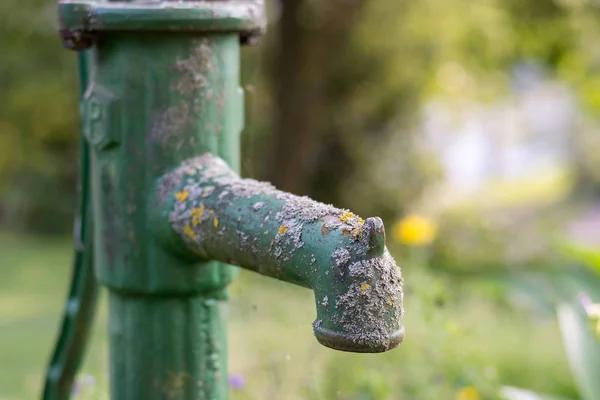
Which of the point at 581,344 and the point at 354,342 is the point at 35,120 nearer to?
the point at 581,344

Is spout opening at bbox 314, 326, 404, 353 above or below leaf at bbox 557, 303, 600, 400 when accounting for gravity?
above

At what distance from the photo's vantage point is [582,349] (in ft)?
5.50

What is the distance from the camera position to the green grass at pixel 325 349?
6.18ft

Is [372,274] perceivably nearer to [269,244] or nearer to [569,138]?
[269,244]

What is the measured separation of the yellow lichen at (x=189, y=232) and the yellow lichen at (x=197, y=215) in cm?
1

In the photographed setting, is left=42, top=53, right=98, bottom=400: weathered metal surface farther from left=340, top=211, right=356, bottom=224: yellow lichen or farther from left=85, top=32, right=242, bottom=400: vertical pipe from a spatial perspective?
left=340, top=211, right=356, bottom=224: yellow lichen

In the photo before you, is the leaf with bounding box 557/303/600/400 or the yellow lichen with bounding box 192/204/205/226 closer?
the yellow lichen with bounding box 192/204/205/226

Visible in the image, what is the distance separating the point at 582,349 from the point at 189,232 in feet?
3.65

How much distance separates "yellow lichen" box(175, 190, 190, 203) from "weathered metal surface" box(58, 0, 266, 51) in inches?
7.1

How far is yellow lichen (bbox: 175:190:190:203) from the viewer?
880 millimetres

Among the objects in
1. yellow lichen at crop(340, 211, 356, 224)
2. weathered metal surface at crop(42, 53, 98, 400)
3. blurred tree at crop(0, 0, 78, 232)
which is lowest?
blurred tree at crop(0, 0, 78, 232)

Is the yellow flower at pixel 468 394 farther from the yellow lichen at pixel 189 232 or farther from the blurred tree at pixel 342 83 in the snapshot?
the blurred tree at pixel 342 83

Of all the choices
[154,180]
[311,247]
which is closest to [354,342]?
[311,247]

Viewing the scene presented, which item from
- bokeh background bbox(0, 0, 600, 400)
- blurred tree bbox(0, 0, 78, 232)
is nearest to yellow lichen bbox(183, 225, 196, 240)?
bokeh background bbox(0, 0, 600, 400)
